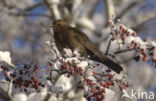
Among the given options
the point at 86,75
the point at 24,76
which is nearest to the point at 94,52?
the point at 86,75

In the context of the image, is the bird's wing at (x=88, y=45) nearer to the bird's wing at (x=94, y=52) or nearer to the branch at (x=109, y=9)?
the bird's wing at (x=94, y=52)

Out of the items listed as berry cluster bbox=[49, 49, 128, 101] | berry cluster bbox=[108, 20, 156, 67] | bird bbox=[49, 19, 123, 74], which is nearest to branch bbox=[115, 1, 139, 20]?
bird bbox=[49, 19, 123, 74]

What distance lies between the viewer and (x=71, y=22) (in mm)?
5480

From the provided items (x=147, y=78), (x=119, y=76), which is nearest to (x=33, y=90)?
(x=119, y=76)

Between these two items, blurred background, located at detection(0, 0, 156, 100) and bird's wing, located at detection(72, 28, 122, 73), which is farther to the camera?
blurred background, located at detection(0, 0, 156, 100)

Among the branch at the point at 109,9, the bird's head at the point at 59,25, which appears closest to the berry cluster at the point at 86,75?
the bird's head at the point at 59,25

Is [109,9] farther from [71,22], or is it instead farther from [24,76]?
[24,76]

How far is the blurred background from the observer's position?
18.5 ft

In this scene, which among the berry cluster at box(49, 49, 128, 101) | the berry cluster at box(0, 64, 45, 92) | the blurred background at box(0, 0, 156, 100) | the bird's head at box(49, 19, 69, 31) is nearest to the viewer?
the berry cluster at box(49, 49, 128, 101)

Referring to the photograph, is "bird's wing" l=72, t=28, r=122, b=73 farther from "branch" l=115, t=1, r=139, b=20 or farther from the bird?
"branch" l=115, t=1, r=139, b=20

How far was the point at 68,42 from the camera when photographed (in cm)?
357

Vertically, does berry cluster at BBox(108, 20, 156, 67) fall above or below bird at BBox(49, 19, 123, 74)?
below

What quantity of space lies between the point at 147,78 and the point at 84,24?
495 cm

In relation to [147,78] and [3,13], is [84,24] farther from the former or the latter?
[147,78]
